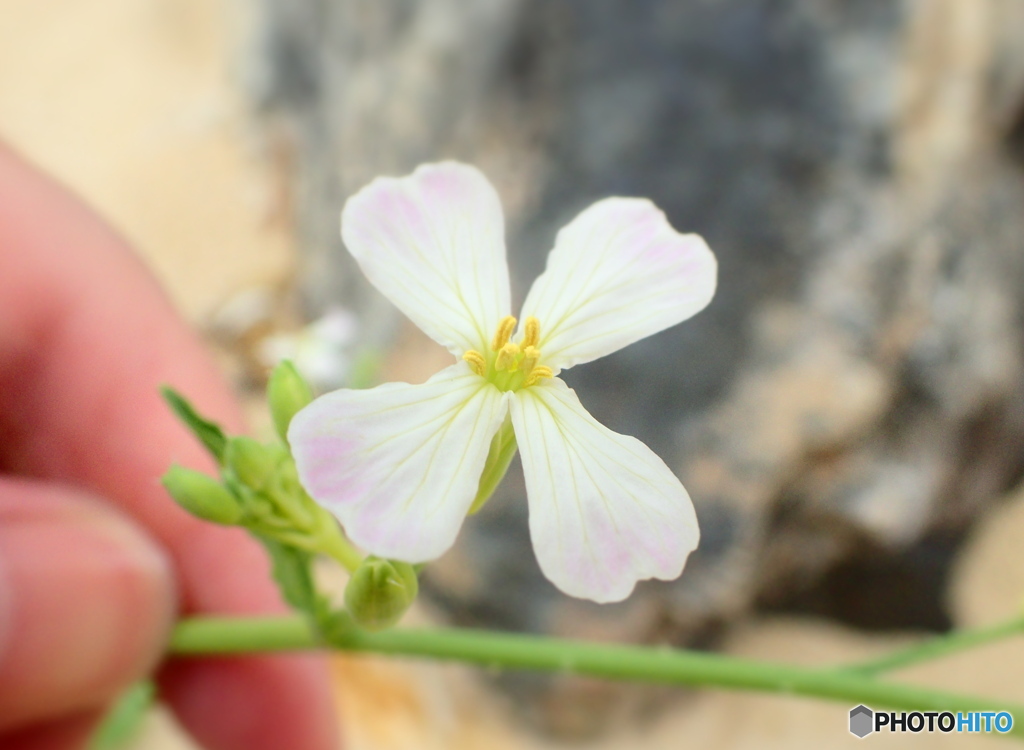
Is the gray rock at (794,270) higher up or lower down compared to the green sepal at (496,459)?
higher up

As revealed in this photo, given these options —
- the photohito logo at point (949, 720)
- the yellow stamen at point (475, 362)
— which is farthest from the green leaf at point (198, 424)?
the photohito logo at point (949, 720)

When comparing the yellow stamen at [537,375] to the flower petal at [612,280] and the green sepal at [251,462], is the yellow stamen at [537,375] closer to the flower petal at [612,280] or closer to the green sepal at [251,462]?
the flower petal at [612,280]

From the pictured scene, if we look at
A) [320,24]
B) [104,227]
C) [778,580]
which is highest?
[320,24]

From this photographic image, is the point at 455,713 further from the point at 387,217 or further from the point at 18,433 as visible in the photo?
the point at 387,217

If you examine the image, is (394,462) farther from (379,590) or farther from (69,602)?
(69,602)

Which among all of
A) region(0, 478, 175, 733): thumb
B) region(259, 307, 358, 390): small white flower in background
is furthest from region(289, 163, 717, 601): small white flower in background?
region(259, 307, 358, 390): small white flower in background

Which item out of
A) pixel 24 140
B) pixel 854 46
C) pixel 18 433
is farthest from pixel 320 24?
pixel 18 433
